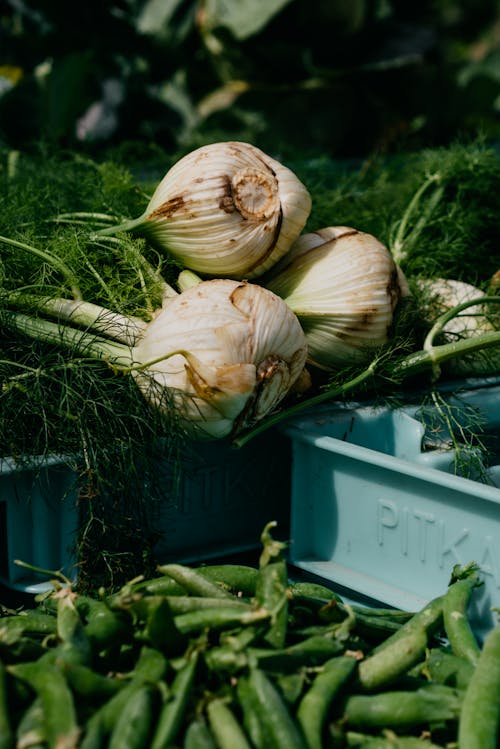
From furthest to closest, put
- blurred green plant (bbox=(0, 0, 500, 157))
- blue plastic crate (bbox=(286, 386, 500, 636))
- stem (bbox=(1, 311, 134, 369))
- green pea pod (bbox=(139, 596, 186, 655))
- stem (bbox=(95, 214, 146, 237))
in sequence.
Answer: blurred green plant (bbox=(0, 0, 500, 157)) → stem (bbox=(95, 214, 146, 237)) → stem (bbox=(1, 311, 134, 369)) → blue plastic crate (bbox=(286, 386, 500, 636)) → green pea pod (bbox=(139, 596, 186, 655))

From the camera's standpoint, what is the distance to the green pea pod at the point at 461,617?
1766 mm

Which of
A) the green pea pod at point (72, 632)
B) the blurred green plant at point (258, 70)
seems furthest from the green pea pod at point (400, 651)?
the blurred green plant at point (258, 70)

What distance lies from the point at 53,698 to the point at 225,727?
0.29 metres

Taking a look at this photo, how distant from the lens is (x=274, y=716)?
145 centimetres

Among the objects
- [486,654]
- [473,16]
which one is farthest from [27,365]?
[473,16]

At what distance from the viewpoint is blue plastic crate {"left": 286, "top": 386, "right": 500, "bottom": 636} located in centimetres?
193

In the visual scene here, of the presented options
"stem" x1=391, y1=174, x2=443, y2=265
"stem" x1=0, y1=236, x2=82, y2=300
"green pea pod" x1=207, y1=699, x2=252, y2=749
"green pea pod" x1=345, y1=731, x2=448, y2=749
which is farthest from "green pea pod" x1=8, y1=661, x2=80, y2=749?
"stem" x1=391, y1=174, x2=443, y2=265

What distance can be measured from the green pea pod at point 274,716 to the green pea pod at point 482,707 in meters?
0.28

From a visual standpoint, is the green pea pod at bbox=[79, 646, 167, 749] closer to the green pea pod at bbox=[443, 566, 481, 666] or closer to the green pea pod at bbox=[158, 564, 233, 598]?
the green pea pod at bbox=[158, 564, 233, 598]

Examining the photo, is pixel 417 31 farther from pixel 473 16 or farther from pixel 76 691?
pixel 76 691

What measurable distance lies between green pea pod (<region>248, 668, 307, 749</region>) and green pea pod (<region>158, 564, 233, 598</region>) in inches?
12.0

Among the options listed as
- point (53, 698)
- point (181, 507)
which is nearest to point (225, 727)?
point (53, 698)

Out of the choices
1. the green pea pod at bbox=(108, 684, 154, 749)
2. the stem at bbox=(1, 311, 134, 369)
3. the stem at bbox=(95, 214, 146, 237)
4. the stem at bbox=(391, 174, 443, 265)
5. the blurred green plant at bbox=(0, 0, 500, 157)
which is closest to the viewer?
the green pea pod at bbox=(108, 684, 154, 749)

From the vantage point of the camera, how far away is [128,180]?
2.91 meters
